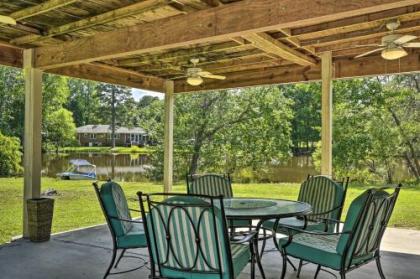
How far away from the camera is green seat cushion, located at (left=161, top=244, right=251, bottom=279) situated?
2.53 meters

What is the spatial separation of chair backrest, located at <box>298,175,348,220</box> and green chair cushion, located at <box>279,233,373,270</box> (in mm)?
669

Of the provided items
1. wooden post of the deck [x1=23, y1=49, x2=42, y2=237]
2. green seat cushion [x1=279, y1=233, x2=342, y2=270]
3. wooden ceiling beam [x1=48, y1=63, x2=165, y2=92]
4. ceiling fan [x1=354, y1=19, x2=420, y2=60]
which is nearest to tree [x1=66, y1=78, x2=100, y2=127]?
wooden ceiling beam [x1=48, y1=63, x2=165, y2=92]

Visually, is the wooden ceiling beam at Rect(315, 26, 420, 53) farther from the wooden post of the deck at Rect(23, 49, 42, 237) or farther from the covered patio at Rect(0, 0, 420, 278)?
the wooden post of the deck at Rect(23, 49, 42, 237)

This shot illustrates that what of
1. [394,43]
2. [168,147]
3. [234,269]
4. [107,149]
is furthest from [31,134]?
[107,149]

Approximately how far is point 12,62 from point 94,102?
9604 mm

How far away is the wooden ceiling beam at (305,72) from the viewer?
17.3ft

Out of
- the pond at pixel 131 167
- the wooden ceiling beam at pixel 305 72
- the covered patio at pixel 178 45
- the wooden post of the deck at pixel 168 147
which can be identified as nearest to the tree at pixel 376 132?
the pond at pixel 131 167

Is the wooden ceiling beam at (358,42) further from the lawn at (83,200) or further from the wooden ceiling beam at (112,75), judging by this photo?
the lawn at (83,200)

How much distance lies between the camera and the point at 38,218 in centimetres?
474

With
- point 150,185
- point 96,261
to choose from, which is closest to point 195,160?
point 150,185

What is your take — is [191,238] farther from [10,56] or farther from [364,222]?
[10,56]

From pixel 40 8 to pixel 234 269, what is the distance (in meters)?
2.94

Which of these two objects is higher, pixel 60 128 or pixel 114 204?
pixel 60 128

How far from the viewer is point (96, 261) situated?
4.04 m
